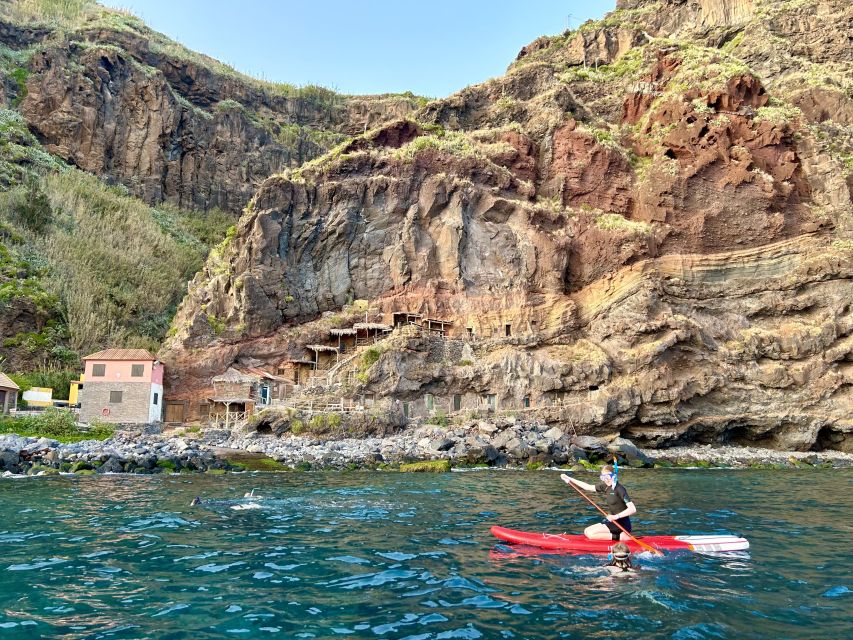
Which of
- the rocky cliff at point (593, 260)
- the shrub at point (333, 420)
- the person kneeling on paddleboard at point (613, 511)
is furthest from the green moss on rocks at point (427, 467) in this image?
the person kneeling on paddleboard at point (613, 511)

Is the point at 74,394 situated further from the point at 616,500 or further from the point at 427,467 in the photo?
the point at 616,500

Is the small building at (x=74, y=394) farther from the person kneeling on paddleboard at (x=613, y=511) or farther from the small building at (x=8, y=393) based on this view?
the person kneeling on paddleboard at (x=613, y=511)

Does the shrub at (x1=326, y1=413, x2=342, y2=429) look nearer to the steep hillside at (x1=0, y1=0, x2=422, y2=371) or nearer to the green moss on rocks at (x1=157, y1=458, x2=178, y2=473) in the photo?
the green moss on rocks at (x1=157, y1=458, x2=178, y2=473)

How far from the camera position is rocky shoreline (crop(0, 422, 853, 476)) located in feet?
97.7

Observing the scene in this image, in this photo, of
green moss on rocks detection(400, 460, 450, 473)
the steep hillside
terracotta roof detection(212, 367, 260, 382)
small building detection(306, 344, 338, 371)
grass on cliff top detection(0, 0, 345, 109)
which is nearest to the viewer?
green moss on rocks detection(400, 460, 450, 473)

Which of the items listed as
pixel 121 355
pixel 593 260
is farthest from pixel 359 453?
pixel 593 260

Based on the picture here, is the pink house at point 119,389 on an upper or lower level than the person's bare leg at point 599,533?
upper

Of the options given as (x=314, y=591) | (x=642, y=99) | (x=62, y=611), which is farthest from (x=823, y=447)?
(x=62, y=611)

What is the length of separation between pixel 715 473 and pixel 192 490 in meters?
27.4

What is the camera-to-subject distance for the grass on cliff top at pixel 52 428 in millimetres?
36938

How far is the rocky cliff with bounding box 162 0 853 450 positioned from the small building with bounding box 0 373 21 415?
1059 cm

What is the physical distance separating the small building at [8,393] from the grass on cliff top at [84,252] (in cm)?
877

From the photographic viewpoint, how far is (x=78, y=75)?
266 feet

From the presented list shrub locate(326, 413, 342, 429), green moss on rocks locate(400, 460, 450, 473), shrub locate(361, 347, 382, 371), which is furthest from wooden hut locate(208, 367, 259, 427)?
green moss on rocks locate(400, 460, 450, 473)
